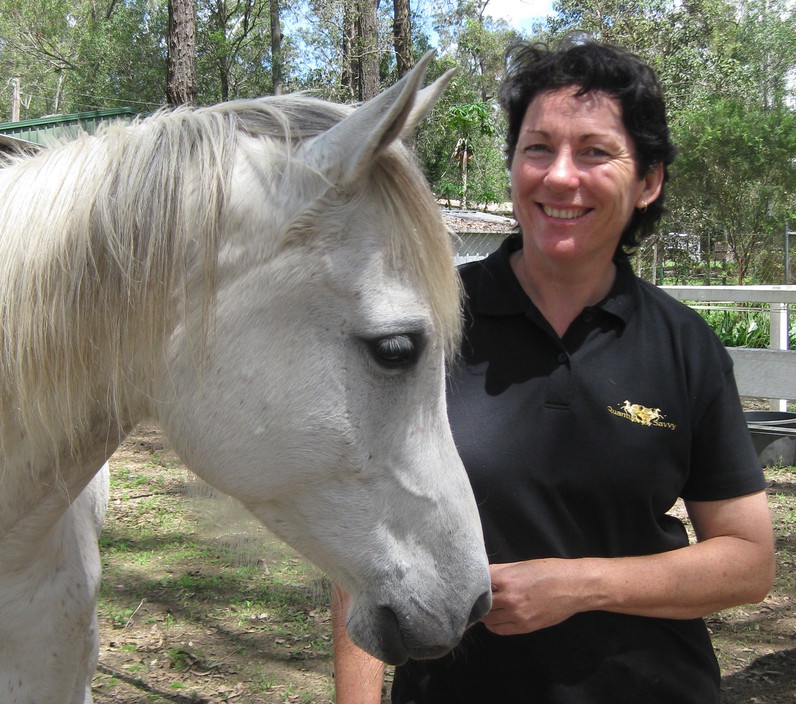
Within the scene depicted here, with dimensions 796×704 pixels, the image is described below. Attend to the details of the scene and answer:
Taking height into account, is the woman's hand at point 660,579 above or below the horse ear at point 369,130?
below

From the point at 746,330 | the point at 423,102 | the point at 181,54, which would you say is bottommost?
the point at 746,330

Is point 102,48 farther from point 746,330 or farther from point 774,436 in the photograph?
point 774,436

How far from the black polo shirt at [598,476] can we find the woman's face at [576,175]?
0.18 m

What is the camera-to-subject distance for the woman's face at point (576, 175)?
5.36 feet

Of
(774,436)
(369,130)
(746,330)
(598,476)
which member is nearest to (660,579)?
(598,476)

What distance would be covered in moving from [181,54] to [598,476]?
318 inches

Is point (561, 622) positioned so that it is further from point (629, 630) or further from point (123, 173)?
point (123, 173)

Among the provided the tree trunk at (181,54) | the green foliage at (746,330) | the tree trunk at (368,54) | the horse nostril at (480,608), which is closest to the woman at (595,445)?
the horse nostril at (480,608)

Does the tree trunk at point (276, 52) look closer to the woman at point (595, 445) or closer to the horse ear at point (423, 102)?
the woman at point (595, 445)

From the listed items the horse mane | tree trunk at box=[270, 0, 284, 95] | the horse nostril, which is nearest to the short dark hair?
the horse mane

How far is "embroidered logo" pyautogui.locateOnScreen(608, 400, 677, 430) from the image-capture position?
5.17 ft

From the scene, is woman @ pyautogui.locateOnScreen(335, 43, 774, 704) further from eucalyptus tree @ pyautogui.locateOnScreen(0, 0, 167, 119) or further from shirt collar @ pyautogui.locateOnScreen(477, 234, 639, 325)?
eucalyptus tree @ pyautogui.locateOnScreen(0, 0, 167, 119)

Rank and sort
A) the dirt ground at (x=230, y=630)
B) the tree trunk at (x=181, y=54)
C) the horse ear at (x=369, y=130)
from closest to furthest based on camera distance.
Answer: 1. the horse ear at (x=369, y=130)
2. the dirt ground at (x=230, y=630)
3. the tree trunk at (x=181, y=54)

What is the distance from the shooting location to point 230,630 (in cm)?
359
